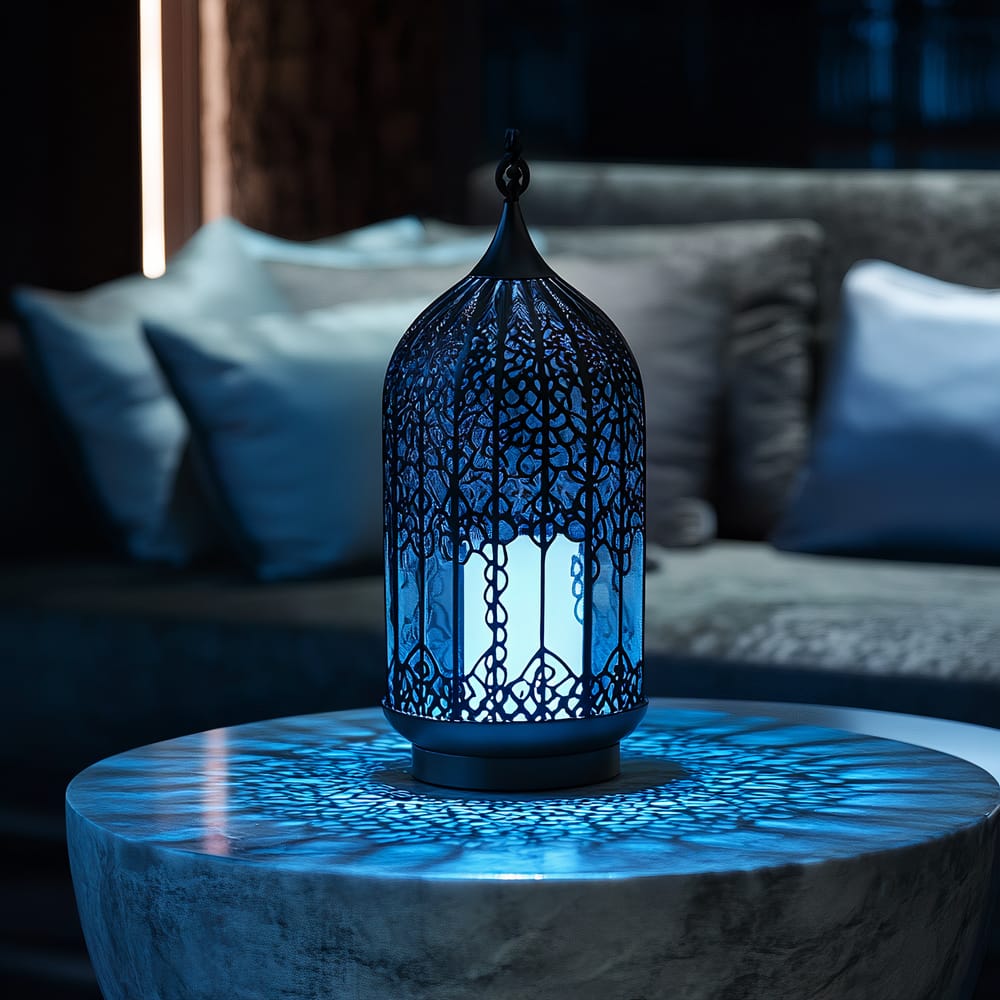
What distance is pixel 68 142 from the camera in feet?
11.7

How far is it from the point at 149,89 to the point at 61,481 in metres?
1.73

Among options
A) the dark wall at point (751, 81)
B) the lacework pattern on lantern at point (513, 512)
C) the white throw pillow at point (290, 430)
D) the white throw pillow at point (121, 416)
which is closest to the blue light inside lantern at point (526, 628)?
the lacework pattern on lantern at point (513, 512)

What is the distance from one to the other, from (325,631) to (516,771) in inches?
32.6

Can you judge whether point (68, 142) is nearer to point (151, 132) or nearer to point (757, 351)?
point (151, 132)

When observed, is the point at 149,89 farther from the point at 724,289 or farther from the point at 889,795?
the point at 889,795

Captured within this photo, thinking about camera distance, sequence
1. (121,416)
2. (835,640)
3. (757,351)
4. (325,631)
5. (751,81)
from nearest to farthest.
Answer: (835,640), (325,631), (121,416), (757,351), (751,81)

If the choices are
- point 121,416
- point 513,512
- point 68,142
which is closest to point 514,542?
point 513,512

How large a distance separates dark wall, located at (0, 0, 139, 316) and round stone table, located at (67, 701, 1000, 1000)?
102 inches

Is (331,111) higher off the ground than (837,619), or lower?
higher

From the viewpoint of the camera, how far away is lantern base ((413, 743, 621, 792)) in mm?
1007

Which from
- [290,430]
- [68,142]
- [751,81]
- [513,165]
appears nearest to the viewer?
[513,165]

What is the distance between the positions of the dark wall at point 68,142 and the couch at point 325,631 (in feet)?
4.09

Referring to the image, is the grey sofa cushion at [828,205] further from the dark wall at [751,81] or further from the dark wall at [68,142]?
the dark wall at [68,142]

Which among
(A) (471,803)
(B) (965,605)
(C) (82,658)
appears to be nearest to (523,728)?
Answer: (A) (471,803)
